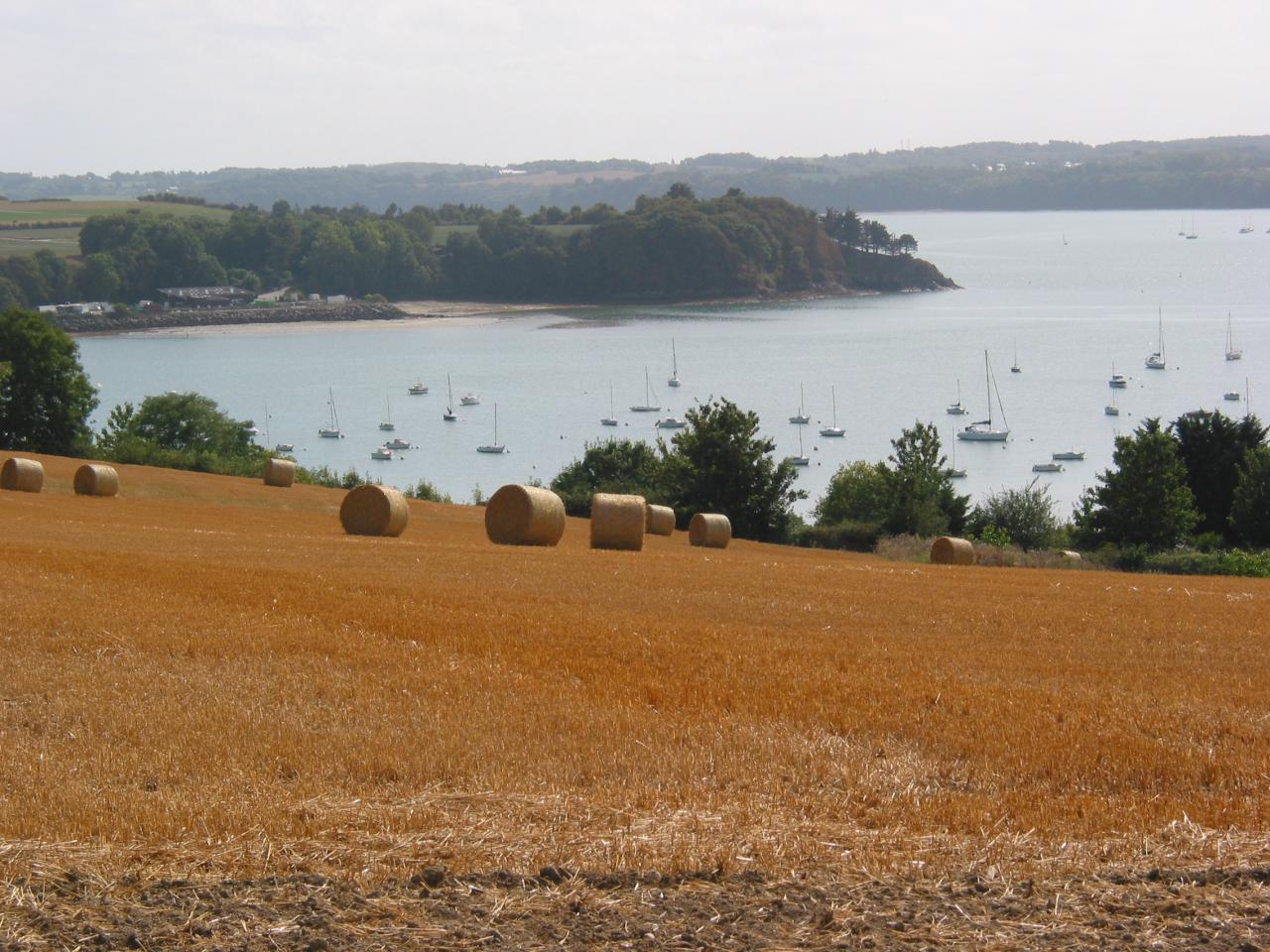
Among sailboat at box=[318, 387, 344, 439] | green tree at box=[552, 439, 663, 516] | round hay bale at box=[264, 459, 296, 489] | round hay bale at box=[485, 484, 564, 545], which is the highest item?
round hay bale at box=[485, 484, 564, 545]

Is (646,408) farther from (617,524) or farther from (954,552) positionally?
(617,524)

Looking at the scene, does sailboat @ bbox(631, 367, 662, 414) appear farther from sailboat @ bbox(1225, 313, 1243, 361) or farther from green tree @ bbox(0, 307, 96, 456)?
sailboat @ bbox(1225, 313, 1243, 361)

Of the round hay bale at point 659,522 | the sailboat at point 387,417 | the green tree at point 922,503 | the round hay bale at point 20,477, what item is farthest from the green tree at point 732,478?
the sailboat at point 387,417

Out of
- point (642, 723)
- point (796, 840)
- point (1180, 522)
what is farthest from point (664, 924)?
point (1180, 522)

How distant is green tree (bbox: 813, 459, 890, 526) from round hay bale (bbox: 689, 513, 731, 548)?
1869 cm

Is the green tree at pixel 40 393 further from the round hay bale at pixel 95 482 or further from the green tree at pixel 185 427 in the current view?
the round hay bale at pixel 95 482

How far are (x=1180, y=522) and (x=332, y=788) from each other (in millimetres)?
50695

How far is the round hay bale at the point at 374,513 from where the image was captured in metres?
34.1

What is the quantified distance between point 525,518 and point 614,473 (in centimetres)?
4207

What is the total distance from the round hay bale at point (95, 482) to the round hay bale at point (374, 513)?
13285mm

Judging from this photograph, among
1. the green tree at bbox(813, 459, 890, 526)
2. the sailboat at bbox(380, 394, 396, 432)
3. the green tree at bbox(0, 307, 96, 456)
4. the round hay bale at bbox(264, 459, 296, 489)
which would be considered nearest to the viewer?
the round hay bale at bbox(264, 459, 296, 489)

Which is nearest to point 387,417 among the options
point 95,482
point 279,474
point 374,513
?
point 279,474

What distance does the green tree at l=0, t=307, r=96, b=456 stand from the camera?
75812 millimetres

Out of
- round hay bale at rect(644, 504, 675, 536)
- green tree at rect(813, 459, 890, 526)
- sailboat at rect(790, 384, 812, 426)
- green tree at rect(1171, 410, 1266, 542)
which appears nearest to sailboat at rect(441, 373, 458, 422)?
sailboat at rect(790, 384, 812, 426)
